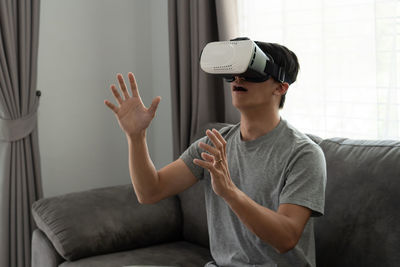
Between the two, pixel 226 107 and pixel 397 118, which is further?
pixel 226 107

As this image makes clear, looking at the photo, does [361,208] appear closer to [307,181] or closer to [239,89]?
[307,181]

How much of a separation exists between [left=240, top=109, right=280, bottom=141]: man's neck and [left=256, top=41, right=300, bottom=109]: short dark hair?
123mm

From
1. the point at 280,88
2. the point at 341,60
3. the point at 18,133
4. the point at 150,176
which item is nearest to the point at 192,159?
the point at 150,176

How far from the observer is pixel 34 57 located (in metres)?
2.74

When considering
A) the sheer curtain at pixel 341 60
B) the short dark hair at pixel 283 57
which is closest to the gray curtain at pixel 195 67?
the sheer curtain at pixel 341 60

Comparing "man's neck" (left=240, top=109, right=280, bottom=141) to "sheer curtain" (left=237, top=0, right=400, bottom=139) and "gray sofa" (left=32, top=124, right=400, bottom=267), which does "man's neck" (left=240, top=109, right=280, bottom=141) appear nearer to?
"gray sofa" (left=32, top=124, right=400, bottom=267)

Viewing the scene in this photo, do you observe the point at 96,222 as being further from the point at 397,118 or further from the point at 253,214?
the point at 397,118

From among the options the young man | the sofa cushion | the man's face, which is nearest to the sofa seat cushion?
the young man

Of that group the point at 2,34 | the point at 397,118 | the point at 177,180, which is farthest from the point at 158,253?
the point at 2,34

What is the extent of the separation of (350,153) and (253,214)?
0.61 metres

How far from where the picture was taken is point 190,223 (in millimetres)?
2391

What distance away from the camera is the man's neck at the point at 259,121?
1.67 m

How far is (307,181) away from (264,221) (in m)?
0.19

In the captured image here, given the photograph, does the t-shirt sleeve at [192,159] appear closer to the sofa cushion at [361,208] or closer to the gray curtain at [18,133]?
the sofa cushion at [361,208]
